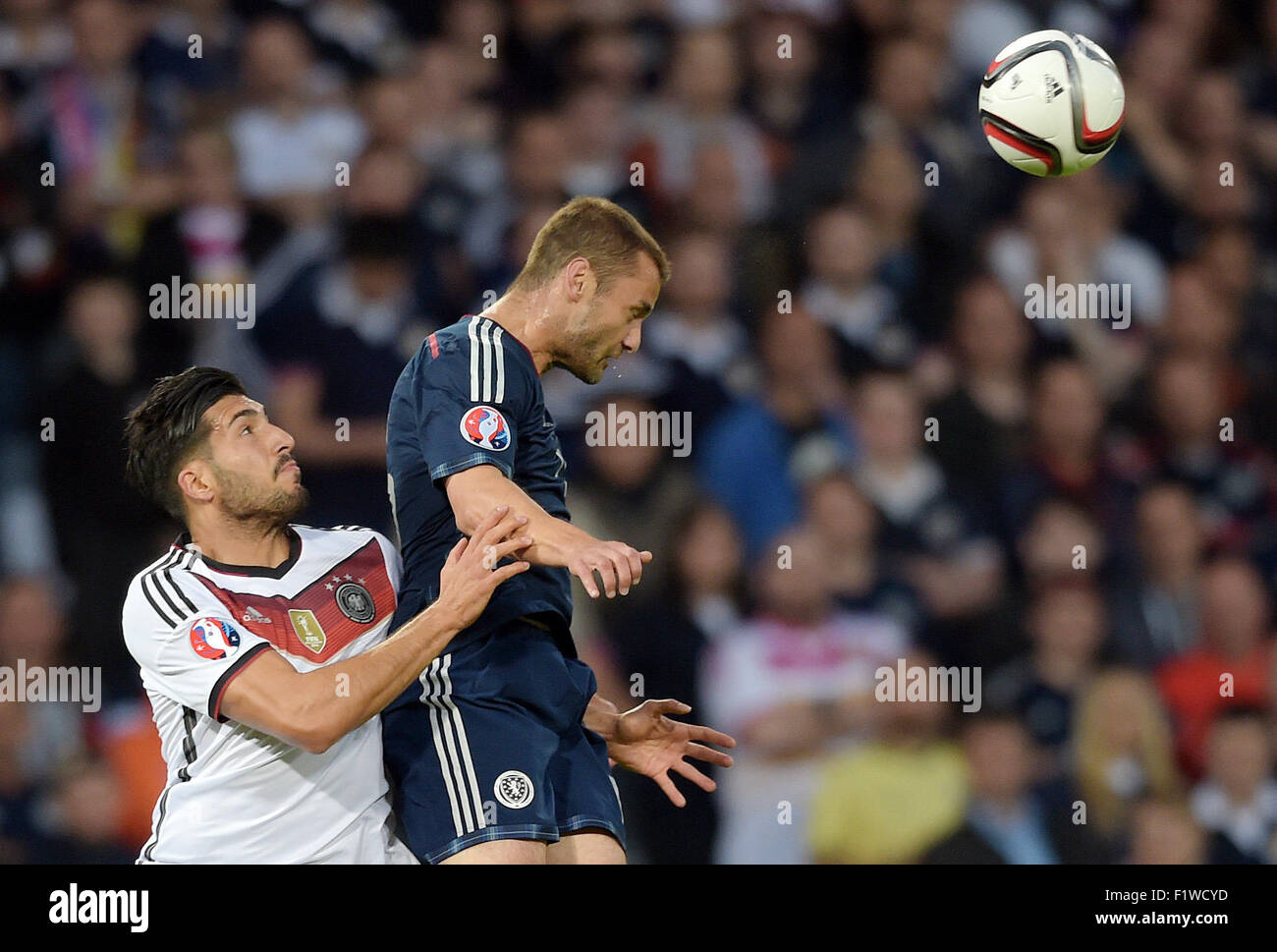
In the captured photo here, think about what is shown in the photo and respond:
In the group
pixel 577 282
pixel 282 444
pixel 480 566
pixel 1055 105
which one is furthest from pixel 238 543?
pixel 1055 105

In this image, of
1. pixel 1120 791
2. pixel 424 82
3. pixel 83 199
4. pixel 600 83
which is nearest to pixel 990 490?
pixel 1120 791

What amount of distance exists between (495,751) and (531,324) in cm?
84

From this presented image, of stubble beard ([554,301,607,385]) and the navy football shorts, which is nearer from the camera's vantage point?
the navy football shorts

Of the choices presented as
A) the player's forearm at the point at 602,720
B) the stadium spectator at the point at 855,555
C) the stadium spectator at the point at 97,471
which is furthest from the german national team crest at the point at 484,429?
the stadium spectator at the point at 855,555

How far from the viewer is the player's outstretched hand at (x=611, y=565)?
2.54 m

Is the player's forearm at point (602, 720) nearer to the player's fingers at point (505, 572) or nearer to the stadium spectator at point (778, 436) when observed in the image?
the player's fingers at point (505, 572)

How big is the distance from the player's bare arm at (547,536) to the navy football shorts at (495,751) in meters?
0.30

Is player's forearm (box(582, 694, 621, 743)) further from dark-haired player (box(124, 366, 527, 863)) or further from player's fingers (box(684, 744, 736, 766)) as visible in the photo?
dark-haired player (box(124, 366, 527, 863))

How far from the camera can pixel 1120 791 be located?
4.89 metres

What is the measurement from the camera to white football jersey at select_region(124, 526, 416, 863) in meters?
2.89

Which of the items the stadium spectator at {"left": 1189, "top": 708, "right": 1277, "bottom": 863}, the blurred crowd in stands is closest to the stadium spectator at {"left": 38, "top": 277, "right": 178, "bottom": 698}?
the blurred crowd in stands

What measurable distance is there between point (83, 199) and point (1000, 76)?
2.95 metres

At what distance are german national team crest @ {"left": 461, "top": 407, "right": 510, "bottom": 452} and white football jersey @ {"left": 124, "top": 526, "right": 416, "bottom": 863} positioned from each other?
0.48 metres
